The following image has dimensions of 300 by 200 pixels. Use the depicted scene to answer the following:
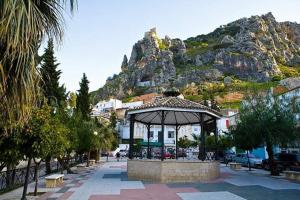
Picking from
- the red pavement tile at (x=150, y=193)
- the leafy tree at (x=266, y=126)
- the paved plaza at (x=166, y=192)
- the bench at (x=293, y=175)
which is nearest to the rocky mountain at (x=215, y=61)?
the leafy tree at (x=266, y=126)

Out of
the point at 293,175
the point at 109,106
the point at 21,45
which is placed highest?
the point at 109,106

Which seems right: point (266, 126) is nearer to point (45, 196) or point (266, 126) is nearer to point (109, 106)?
point (45, 196)

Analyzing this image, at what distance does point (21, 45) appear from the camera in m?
4.92

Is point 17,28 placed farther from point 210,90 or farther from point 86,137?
point 210,90

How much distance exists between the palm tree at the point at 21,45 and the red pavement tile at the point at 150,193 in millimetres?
8575

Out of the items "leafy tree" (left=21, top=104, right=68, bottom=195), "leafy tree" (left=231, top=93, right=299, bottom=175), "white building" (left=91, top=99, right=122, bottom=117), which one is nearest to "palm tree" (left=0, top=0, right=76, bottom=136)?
"leafy tree" (left=21, top=104, right=68, bottom=195)

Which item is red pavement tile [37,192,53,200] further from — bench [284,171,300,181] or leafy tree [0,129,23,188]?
bench [284,171,300,181]

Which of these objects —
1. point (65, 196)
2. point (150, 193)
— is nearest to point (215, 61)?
point (150, 193)

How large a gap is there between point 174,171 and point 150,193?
15.8ft

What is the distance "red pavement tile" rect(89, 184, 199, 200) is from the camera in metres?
13.7

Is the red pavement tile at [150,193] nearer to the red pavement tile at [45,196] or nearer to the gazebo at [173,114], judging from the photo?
the red pavement tile at [45,196]

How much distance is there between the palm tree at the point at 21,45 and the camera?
473 centimetres

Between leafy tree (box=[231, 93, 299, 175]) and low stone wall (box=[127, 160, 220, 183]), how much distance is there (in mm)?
5112

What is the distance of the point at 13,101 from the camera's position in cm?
548
